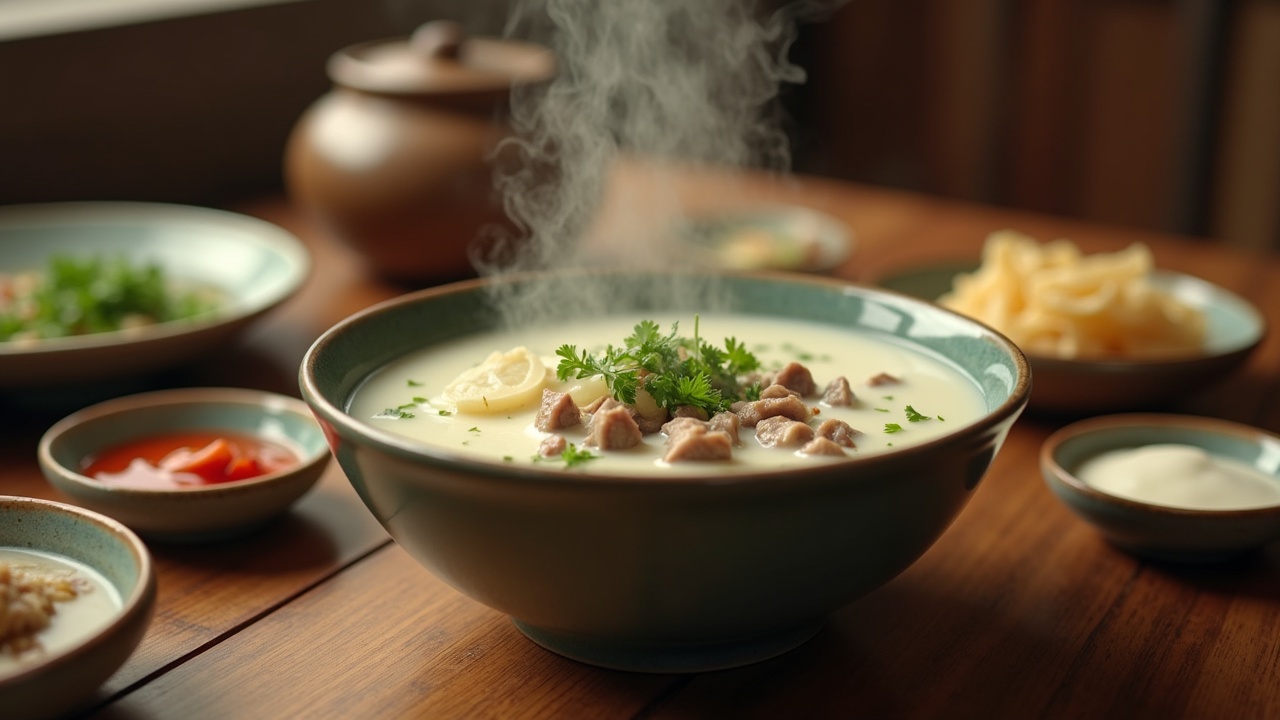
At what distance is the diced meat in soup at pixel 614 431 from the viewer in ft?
4.38

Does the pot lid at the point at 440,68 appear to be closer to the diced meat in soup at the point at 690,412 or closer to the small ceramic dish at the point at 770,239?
the small ceramic dish at the point at 770,239

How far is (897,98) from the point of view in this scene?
5.54 meters

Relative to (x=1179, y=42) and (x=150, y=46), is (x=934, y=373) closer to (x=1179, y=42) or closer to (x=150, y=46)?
(x=150, y=46)

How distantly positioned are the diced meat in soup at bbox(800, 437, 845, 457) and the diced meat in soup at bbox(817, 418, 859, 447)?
0.13 feet

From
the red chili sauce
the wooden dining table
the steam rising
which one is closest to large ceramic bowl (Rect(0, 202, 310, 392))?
the red chili sauce

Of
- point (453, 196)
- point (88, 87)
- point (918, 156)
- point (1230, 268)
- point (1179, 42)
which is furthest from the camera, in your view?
→ point (918, 156)

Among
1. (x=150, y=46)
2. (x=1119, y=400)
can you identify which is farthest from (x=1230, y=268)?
(x=150, y=46)

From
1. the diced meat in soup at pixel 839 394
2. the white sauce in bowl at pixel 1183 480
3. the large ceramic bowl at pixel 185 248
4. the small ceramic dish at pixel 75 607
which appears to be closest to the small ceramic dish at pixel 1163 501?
the white sauce in bowl at pixel 1183 480

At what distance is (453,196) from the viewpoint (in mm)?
2592

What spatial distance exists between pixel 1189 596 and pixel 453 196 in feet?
5.37

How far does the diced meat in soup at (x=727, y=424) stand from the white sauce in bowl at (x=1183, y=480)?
583 millimetres

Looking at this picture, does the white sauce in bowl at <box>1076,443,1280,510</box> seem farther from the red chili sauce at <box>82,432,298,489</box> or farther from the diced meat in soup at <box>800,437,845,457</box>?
the red chili sauce at <box>82,432,298,489</box>

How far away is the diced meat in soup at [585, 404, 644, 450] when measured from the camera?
1336mm

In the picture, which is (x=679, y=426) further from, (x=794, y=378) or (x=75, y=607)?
(x=75, y=607)
